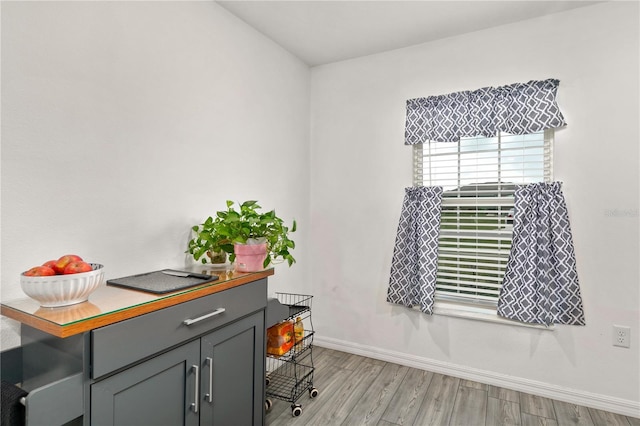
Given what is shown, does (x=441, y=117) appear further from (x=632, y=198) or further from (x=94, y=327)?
(x=94, y=327)

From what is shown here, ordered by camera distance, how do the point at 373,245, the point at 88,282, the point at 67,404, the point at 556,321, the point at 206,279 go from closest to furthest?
the point at 67,404 → the point at 88,282 → the point at 206,279 → the point at 556,321 → the point at 373,245

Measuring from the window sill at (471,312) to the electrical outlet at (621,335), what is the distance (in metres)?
0.38

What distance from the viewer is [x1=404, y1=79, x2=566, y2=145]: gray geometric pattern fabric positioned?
7.97 feet

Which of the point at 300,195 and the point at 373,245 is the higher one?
the point at 300,195

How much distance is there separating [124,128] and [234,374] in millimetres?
1332

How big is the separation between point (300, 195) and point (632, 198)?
7.77 feet

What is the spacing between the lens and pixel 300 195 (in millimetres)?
3252

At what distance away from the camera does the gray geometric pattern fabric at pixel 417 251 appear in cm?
276

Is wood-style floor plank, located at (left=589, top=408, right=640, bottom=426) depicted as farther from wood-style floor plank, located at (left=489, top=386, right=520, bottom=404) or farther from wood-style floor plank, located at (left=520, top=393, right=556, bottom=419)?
wood-style floor plank, located at (left=489, top=386, right=520, bottom=404)

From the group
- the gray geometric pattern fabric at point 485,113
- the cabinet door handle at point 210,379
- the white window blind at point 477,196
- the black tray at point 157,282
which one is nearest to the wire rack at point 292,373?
the cabinet door handle at point 210,379

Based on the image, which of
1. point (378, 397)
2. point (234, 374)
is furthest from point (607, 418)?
point (234, 374)

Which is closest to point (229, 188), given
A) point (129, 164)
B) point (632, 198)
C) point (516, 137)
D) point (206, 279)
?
point (129, 164)

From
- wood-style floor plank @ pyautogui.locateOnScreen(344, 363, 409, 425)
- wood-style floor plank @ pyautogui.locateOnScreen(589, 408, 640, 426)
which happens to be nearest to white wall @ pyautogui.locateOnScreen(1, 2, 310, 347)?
wood-style floor plank @ pyautogui.locateOnScreen(344, 363, 409, 425)

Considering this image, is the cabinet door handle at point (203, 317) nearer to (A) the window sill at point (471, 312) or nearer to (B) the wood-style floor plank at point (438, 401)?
(B) the wood-style floor plank at point (438, 401)
